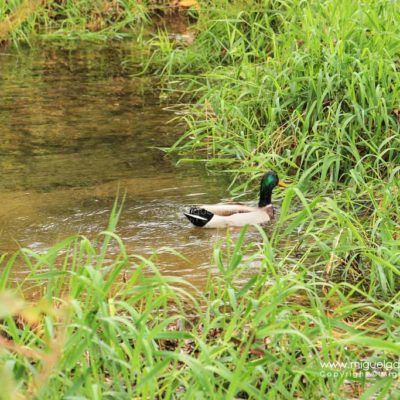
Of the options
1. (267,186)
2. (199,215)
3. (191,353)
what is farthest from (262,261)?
(267,186)

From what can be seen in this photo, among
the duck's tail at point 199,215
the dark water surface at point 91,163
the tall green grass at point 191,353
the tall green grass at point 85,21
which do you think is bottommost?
the dark water surface at point 91,163

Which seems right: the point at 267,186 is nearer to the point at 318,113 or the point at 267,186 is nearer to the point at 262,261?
the point at 318,113

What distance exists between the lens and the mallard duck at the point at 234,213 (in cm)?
655

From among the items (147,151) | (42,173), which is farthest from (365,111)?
(42,173)

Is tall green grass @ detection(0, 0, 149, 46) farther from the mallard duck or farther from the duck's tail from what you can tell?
the duck's tail

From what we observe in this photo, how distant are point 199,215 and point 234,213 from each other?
27 cm

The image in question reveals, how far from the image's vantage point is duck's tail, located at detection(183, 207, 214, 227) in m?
6.53

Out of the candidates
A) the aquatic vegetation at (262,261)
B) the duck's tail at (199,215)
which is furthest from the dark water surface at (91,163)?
the aquatic vegetation at (262,261)


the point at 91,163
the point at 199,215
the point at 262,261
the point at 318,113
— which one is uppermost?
the point at 262,261

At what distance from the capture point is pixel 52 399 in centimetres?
335

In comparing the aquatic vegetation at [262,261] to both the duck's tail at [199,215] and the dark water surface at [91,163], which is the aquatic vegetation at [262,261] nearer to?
the dark water surface at [91,163]

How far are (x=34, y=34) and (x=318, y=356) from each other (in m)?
9.12

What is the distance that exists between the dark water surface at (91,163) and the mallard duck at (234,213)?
0.10 metres

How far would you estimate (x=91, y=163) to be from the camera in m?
8.01
